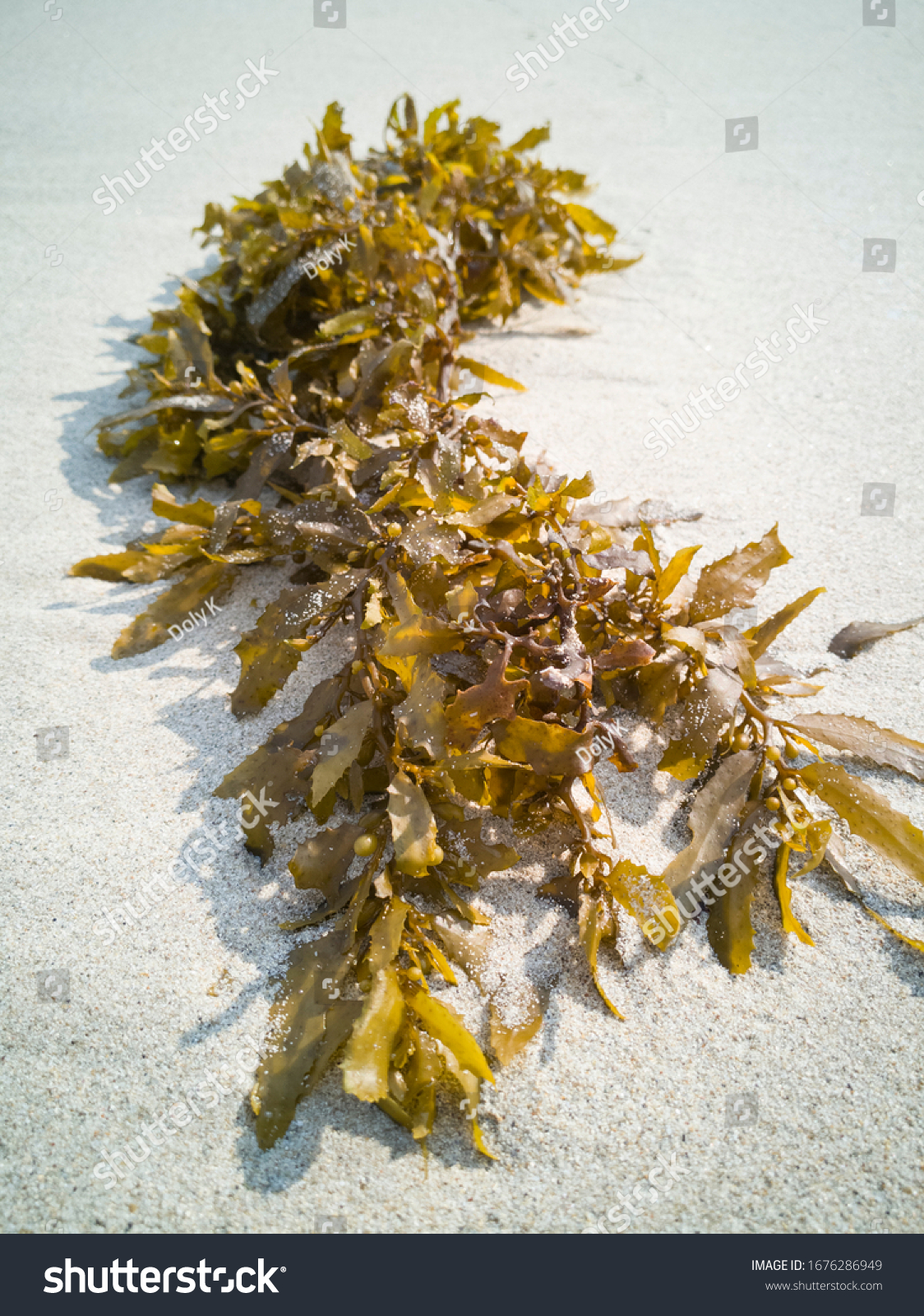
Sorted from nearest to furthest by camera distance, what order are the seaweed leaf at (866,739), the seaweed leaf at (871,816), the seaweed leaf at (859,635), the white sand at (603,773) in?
the white sand at (603,773)
the seaweed leaf at (871,816)
the seaweed leaf at (866,739)
the seaweed leaf at (859,635)

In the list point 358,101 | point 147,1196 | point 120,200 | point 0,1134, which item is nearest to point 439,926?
point 147,1196

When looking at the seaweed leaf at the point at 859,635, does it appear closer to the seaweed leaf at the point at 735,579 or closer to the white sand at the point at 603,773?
the white sand at the point at 603,773

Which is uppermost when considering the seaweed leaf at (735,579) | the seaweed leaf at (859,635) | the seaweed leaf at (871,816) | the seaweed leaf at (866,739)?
the seaweed leaf at (735,579)

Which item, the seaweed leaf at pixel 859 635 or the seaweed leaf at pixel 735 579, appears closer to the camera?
the seaweed leaf at pixel 735 579

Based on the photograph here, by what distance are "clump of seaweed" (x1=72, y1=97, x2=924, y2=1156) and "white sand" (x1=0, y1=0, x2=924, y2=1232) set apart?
2.5 inches

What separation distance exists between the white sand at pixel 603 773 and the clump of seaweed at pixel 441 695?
64 mm

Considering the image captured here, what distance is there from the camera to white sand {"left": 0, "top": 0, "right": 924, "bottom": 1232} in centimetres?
91

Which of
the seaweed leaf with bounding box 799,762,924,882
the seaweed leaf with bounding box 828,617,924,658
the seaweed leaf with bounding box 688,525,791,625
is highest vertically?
the seaweed leaf with bounding box 688,525,791,625

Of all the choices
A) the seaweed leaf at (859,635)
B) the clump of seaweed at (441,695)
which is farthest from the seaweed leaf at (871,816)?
the seaweed leaf at (859,635)

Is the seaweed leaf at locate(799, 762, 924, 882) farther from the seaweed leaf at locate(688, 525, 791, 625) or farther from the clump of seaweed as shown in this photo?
the seaweed leaf at locate(688, 525, 791, 625)

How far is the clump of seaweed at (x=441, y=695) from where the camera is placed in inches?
39.6

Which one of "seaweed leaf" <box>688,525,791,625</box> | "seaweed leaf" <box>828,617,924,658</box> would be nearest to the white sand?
"seaweed leaf" <box>828,617,924,658</box>

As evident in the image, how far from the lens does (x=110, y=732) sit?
135 cm

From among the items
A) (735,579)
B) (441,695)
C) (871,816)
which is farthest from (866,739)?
(441,695)
